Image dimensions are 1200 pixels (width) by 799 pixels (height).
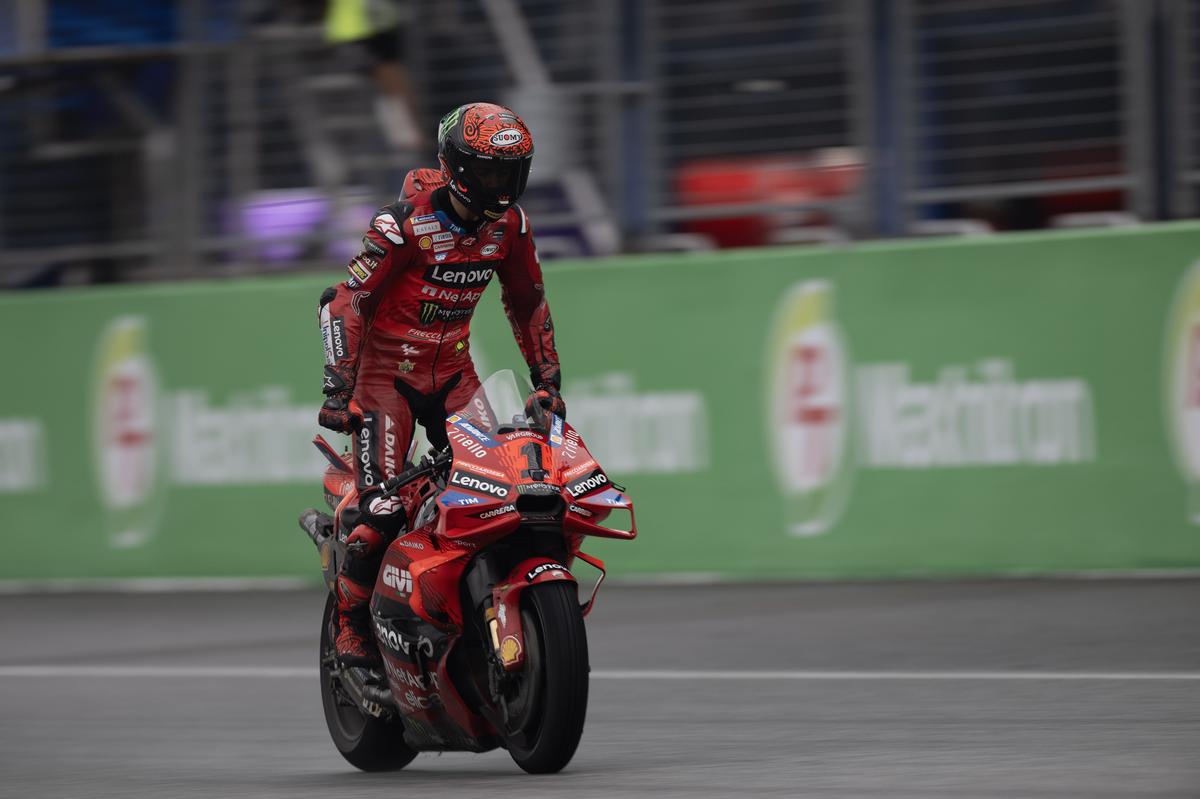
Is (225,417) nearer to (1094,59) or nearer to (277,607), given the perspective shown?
(277,607)

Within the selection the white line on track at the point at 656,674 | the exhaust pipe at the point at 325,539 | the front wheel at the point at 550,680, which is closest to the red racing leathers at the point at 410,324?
the exhaust pipe at the point at 325,539

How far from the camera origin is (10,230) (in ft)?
54.1

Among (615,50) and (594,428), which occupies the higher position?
(615,50)

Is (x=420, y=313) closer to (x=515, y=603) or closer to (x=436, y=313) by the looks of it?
(x=436, y=313)

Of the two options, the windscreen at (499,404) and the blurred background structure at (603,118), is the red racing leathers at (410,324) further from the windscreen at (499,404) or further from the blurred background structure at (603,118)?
the blurred background structure at (603,118)

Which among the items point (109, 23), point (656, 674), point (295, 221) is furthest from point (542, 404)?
point (109, 23)

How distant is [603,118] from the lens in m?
14.1

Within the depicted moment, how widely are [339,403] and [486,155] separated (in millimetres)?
948

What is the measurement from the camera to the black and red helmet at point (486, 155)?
6.92 m

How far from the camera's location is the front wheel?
20.5 ft

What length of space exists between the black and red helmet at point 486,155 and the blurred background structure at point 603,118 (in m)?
5.99

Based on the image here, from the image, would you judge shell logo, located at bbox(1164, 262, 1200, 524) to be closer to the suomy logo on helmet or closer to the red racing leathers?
the red racing leathers

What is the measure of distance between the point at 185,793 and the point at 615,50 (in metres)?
8.21

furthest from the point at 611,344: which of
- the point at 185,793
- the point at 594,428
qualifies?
the point at 185,793
